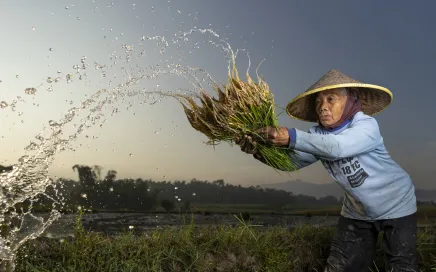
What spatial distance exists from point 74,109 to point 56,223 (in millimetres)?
1152

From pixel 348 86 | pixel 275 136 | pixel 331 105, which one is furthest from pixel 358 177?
pixel 275 136

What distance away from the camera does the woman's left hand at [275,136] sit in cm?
430

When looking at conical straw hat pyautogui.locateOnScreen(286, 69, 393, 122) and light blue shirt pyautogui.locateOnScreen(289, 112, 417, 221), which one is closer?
light blue shirt pyautogui.locateOnScreen(289, 112, 417, 221)

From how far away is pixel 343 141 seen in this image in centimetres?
450

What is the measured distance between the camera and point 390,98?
5125mm

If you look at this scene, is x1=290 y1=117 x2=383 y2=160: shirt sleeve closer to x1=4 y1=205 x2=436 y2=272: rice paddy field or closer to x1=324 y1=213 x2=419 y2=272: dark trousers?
x1=324 y1=213 x2=419 y2=272: dark trousers

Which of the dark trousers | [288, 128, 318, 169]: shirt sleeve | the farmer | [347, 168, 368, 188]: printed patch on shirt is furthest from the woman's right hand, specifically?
the dark trousers

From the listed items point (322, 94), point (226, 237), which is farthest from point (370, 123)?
point (226, 237)

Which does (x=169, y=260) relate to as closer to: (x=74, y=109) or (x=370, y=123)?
(x=74, y=109)

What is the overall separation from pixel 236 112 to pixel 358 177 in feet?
4.06

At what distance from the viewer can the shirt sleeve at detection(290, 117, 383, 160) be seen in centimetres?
437

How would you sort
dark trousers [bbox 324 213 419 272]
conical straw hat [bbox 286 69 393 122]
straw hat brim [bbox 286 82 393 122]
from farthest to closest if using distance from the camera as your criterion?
straw hat brim [bbox 286 82 393 122] < dark trousers [bbox 324 213 419 272] < conical straw hat [bbox 286 69 393 122]

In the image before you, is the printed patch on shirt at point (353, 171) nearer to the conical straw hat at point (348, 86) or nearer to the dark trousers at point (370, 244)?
the dark trousers at point (370, 244)

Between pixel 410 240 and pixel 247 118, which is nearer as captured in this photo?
pixel 247 118
